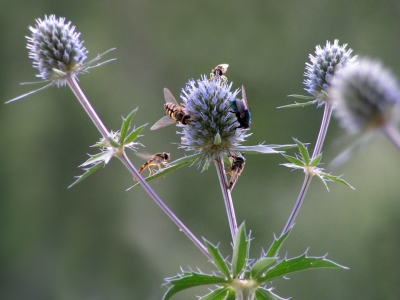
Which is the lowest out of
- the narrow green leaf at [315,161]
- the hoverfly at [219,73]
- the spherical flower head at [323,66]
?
the narrow green leaf at [315,161]

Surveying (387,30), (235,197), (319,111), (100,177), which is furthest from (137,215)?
(387,30)

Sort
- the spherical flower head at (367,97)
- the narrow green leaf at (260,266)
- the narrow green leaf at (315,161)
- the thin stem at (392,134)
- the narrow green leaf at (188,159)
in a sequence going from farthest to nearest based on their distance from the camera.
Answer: the narrow green leaf at (188,159) < the narrow green leaf at (315,161) < the narrow green leaf at (260,266) < the spherical flower head at (367,97) < the thin stem at (392,134)

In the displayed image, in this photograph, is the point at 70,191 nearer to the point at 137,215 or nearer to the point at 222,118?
the point at 137,215

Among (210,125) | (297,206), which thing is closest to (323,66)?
(210,125)

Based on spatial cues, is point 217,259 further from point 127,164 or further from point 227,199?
point 127,164

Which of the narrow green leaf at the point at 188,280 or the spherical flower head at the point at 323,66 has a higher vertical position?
the spherical flower head at the point at 323,66

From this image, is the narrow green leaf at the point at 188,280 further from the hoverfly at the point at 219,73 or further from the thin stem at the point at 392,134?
the hoverfly at the point at 219,73

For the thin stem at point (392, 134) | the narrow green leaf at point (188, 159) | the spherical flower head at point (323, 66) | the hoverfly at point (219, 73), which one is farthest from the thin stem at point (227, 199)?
the thin stem at point (392, 134)
